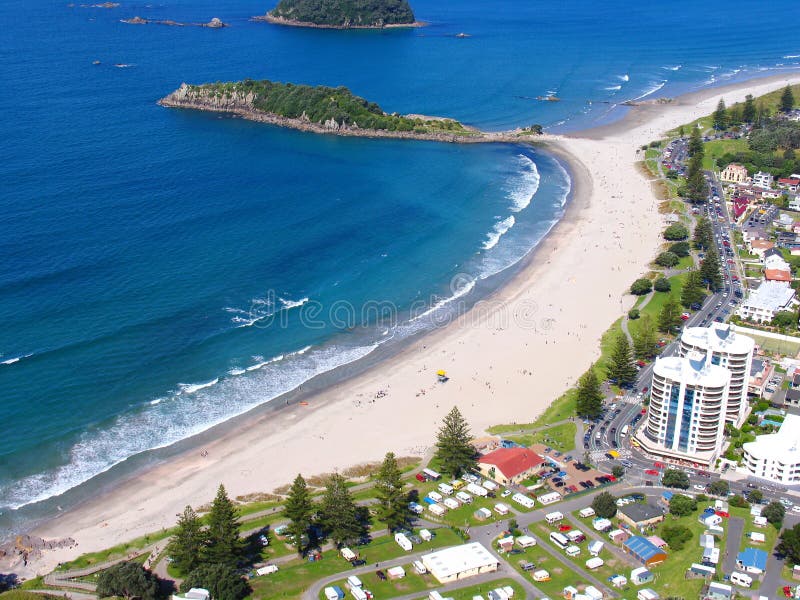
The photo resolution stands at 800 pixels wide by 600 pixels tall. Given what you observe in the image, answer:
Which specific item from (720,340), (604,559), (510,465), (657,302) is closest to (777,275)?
(657,302)

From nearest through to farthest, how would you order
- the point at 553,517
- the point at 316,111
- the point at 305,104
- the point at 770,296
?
the point at 553,517, the point at 770,296, the point at 316,111, the point at 305,104

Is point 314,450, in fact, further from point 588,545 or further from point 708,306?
point 708,306

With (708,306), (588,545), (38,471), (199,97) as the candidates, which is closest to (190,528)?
(38,471)

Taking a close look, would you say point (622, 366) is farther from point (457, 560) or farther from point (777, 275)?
point (777, 275)

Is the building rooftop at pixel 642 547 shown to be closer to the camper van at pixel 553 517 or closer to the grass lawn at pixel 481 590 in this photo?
the camper van at pixel 553 517

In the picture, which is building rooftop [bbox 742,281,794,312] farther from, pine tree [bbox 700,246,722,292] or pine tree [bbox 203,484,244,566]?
pine tree [bbox 203,484,244,566]

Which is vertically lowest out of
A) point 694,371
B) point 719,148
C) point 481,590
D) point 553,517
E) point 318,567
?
point 318,567
